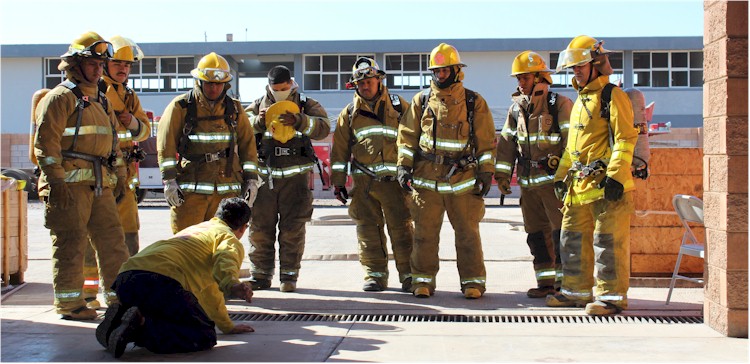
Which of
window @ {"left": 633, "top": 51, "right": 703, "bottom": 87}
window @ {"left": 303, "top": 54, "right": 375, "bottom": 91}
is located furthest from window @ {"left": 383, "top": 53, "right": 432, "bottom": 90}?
window @ {"left": 633, "top": 51, "right": 703, "bottom": 87}

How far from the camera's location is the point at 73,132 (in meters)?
6.73

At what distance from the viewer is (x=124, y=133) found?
7.84 metres

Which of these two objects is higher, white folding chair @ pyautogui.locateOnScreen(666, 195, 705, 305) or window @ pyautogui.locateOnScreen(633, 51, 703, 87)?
window @ pyautogui.locateOnScreen(633, 51, 703, 87)

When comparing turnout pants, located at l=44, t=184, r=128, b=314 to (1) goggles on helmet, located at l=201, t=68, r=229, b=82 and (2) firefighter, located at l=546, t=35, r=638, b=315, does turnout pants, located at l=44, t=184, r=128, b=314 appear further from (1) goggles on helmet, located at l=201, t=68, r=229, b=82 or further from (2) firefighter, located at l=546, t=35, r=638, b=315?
(2) firefighter, located at l=546, t=35, r=638, b=315

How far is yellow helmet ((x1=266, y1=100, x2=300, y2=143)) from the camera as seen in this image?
826 cm

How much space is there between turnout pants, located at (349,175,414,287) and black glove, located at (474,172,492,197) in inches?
33.3

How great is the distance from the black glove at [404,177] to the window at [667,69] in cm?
3546

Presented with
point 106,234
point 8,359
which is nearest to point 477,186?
point 106,234

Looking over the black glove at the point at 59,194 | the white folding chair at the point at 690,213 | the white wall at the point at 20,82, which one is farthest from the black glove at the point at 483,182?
the white wall at the point at 20,82

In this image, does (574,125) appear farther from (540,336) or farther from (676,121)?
(676,121)

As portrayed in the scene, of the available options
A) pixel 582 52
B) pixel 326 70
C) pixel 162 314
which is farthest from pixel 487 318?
pixel 326 70

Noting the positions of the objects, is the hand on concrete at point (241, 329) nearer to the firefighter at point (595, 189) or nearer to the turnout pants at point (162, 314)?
the turnout pants at point (162, 314)

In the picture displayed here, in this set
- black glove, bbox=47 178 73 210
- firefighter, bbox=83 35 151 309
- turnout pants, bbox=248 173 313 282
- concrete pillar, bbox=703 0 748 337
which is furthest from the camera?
turnout pants, bbox=248 173 313 282

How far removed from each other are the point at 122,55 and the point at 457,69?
9.90ft
